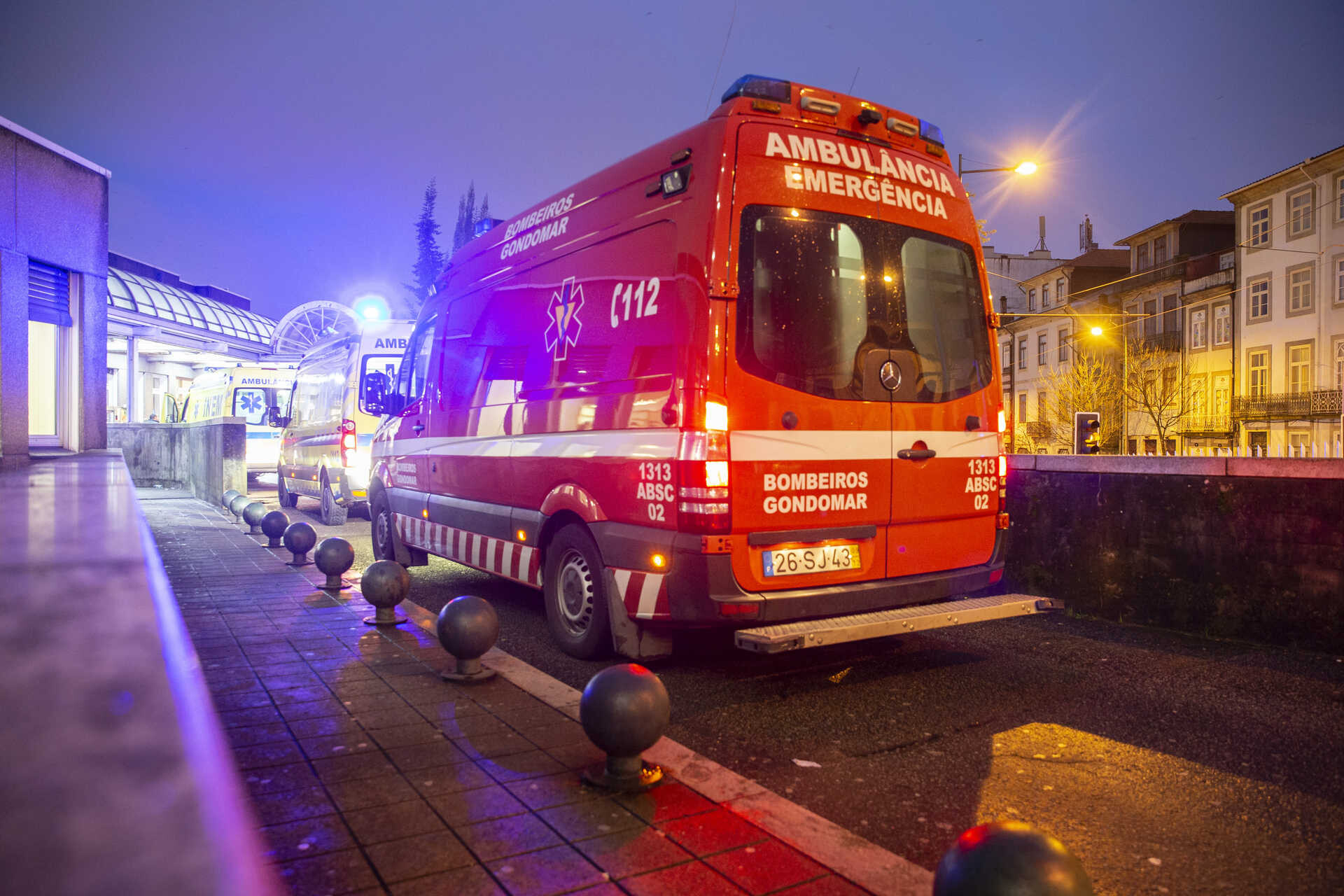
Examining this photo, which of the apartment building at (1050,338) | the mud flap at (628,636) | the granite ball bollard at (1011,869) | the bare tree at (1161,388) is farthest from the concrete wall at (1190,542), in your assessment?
the apartment building at (1050,338)

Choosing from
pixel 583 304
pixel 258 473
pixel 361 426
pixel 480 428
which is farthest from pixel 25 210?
pixel 258 473

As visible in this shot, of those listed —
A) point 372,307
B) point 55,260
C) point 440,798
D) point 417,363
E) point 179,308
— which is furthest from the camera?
point 179,308

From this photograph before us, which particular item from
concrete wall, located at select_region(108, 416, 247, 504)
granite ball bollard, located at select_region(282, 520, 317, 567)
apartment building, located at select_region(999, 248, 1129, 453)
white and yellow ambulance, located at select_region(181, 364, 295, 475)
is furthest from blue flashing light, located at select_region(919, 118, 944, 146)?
apartment building, located at select_region(999, 248, 1129, 453)

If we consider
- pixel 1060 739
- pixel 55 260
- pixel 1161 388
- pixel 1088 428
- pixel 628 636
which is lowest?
pixel 1060 739

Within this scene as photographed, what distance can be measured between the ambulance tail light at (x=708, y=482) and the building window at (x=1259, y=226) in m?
40.1

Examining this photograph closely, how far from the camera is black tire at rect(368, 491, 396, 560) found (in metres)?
9.50

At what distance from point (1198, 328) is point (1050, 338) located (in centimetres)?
1199

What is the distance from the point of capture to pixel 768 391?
4.73m

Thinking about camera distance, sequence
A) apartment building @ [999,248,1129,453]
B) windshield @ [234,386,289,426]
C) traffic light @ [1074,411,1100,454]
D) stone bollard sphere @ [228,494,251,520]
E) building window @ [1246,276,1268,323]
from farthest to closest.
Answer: apartment building @ [999,248,1129,453]
building window @ [1246,276,1268,323]
windshield @ [234,386,289,426]
stone bollard sphere @ [228,494,251,520]
traffic light @ [1074,411,1100,454]

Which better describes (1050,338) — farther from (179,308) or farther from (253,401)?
(179,308)

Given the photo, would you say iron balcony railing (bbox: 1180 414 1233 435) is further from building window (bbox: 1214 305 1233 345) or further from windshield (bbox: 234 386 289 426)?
windshield (bbox: 234 386 289 426)

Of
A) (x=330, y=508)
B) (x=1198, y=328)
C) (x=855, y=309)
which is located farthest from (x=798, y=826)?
(x=1198, y=328)

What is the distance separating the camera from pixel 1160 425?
136 ft

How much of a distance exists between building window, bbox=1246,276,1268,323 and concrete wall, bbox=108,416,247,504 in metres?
38.1
